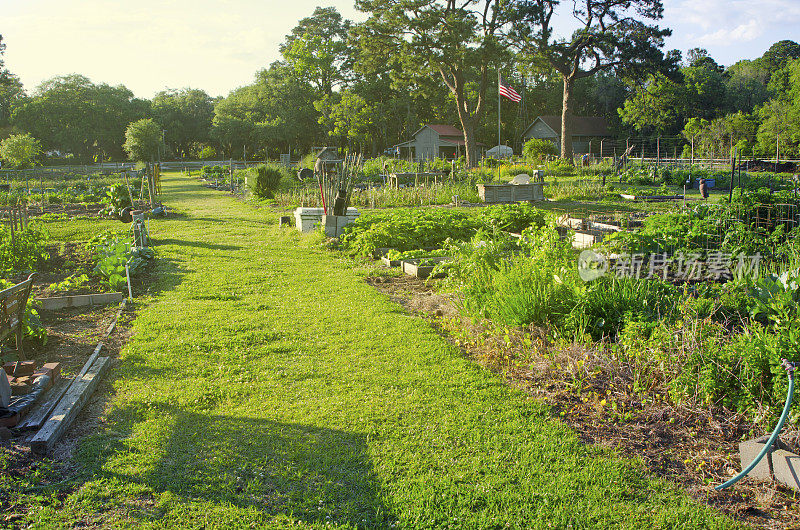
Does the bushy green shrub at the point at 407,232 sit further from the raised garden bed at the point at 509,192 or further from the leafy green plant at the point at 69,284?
the raised garden bed at the point at 509,192

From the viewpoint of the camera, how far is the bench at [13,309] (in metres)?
4.30

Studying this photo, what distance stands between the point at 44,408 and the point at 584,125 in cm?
6331

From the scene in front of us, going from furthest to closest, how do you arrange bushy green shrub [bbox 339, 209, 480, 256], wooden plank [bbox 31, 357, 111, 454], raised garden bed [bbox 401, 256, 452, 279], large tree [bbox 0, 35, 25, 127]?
1. large tree [bbox 0, 35, 25, 127]
2. bushy green shrub [bbox 339, 209, 480, 256]
3. raised garden bed [bbox 401, 256, 452, 279]
4. wooden plank [bbox 31, 357, 111, 454]

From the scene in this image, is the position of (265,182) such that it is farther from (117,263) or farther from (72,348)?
(72,348)

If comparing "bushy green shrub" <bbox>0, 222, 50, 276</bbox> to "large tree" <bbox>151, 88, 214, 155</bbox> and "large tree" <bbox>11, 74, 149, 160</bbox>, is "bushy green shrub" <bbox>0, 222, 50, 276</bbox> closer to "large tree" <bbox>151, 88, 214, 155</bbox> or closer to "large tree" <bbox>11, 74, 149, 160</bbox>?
"large tree" <bbox>11, 74, 149, 160</bbox>

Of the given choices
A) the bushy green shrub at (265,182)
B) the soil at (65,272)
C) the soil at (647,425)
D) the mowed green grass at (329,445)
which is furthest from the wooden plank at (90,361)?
the bushy green shrub at (265,182)

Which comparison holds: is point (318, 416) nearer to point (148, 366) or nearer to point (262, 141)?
point (148, 366)

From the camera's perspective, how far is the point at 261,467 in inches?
137

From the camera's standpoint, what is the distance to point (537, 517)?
9.73 ft

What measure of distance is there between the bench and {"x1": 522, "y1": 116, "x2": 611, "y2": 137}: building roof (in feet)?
193

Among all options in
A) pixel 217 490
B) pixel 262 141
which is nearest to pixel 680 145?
pixel 262 141

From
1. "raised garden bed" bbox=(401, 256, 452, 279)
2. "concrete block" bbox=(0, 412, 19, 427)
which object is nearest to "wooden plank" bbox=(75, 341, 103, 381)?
"concrete block" bbox=(0, 412, 19, 427)

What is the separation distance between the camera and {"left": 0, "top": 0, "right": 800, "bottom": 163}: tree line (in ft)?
111

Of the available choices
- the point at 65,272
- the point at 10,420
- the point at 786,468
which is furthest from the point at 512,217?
the point at 10,420
